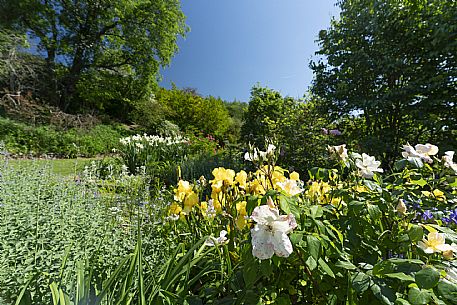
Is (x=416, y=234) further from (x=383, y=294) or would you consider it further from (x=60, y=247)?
(x=60, y=247)

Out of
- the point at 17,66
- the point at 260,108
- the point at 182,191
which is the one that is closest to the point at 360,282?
the point at 182,191

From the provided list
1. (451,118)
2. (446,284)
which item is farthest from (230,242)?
(451,118)

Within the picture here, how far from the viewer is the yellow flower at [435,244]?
2.18 ft

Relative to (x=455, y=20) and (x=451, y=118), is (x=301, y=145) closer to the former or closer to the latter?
(x=451, y=118)

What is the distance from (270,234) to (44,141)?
36.7 feet

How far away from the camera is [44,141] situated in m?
9.68

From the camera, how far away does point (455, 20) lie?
12.5 feet

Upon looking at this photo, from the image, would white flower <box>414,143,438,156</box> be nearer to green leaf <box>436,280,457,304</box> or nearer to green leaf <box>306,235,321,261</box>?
green leaf <box>436,280,457,304</box>

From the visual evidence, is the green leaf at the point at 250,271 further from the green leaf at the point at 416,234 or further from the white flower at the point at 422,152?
the white flower at the point at 422,152

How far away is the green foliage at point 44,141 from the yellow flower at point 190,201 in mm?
8962

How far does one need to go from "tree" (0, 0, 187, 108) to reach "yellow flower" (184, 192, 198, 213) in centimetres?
1371

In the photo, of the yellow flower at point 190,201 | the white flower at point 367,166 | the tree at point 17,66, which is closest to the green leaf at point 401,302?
the white flower at point 367,166

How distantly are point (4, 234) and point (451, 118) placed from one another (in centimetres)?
532

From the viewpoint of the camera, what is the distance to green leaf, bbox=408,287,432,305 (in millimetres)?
582
